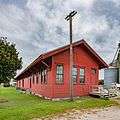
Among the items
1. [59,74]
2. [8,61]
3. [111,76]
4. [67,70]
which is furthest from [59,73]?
[111,76]

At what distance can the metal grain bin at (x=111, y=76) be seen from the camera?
150 ft

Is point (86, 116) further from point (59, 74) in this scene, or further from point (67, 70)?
point (67, 70)

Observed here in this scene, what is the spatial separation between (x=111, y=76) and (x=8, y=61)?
14294mm

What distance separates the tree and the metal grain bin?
12.0m

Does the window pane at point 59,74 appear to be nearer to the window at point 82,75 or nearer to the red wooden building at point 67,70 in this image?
the red wooden building at point 67,70

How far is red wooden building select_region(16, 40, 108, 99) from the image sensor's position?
32.0 meters

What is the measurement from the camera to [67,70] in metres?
33.0

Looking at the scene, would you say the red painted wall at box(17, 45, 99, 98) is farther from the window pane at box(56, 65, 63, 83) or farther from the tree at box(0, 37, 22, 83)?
the tree at box(0, 37, 22, 83)

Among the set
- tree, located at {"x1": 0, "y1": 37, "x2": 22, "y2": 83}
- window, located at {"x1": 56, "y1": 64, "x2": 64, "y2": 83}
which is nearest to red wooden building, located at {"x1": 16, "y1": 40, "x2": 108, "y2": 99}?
window, located at {"x1": 56, "y1": 64, "x2": 64, "y2": 83}

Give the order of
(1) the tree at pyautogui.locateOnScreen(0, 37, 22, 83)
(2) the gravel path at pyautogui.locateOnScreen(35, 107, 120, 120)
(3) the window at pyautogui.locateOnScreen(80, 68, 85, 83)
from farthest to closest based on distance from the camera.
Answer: (1) the tree at pyautogui.locateOnScreen(0, 37, 22, 83) < (3) the window at pyautogui.locateOnScreen(80, 68, 85, 83) < (2) the gravel path at pyautogui.locateOnScreen(35, 107, 120, 120)

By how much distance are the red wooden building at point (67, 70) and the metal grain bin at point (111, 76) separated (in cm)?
967

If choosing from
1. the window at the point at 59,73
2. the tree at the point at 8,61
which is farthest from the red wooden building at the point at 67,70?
the tree at the point at 8,61

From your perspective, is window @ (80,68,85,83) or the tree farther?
the tree

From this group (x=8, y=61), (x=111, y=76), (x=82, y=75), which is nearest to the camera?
(x=82, y=75)
